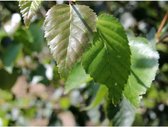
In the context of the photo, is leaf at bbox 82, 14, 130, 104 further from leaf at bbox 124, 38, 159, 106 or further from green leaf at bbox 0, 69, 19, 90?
green leaf at bbox 0, 69, 19, 90

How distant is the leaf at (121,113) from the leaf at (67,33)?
22.5 inches

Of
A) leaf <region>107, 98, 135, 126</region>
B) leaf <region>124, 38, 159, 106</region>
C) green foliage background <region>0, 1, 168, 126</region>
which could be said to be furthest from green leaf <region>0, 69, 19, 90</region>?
leaf <region>124, 38, 159, 106</region>

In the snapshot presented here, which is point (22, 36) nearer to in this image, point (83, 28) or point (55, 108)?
point (55, 108)

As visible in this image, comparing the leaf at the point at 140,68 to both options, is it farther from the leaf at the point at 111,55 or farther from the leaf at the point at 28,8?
the leaf at the point at 28,8

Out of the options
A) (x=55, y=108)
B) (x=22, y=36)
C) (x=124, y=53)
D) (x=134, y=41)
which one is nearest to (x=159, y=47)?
(x=22, y=36)

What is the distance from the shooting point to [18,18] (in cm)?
162

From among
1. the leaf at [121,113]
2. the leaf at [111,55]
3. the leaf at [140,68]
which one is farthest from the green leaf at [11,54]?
the leaf at [111,55]

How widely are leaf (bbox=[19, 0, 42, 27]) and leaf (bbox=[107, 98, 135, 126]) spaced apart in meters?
0.59

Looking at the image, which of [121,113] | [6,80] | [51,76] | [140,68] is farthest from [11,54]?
[140,68]

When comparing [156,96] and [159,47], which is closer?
[159,47]

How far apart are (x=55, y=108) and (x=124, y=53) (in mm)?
1629

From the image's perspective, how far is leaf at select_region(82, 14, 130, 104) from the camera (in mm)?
692

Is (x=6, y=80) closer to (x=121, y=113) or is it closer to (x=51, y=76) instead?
(x=51, y=76)

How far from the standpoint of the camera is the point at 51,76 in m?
1.86
